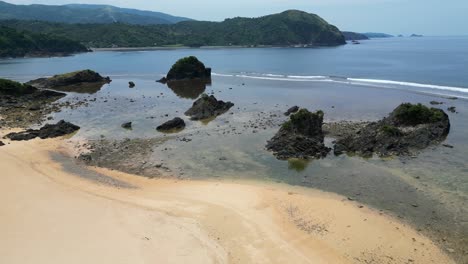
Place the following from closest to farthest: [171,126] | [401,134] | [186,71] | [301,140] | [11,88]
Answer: [301,140] → [401,134] → [171,126] → [11,88] → [186,71]

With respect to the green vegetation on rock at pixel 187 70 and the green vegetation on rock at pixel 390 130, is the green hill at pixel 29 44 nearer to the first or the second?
the green vegetation on rock at pixel 187 70

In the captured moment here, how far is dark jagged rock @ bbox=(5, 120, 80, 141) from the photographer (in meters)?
33.6

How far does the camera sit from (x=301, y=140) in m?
30.4

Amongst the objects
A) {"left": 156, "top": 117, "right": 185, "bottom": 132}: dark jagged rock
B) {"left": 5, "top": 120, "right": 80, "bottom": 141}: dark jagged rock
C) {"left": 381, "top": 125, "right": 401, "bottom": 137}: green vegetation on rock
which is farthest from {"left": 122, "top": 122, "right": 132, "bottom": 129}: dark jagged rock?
{"left": 381, "top": 125, "right": 401, "bottom": 137}: green vegetation on rock

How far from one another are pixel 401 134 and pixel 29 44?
158674 mm

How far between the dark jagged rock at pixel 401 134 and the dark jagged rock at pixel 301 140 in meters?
1.53

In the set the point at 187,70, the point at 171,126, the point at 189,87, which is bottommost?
the point at 171,126

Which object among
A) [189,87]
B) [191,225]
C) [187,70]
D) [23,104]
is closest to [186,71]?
[187,70]

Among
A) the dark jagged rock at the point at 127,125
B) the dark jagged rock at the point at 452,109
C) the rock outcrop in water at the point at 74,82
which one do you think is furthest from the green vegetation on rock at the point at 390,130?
the rock outcrop in water at the point at 74,82

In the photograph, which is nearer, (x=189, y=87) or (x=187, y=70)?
(x=189, y=87)

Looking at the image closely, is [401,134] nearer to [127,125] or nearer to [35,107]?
[127,125]

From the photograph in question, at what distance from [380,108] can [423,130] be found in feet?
50.4

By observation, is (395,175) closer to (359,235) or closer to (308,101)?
(359,235)

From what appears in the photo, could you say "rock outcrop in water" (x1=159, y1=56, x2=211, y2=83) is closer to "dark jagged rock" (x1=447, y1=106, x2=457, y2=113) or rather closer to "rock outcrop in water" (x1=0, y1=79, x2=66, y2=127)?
"rock outcrop in water" (x1=0, y1=79, x2=66, y2=127)
